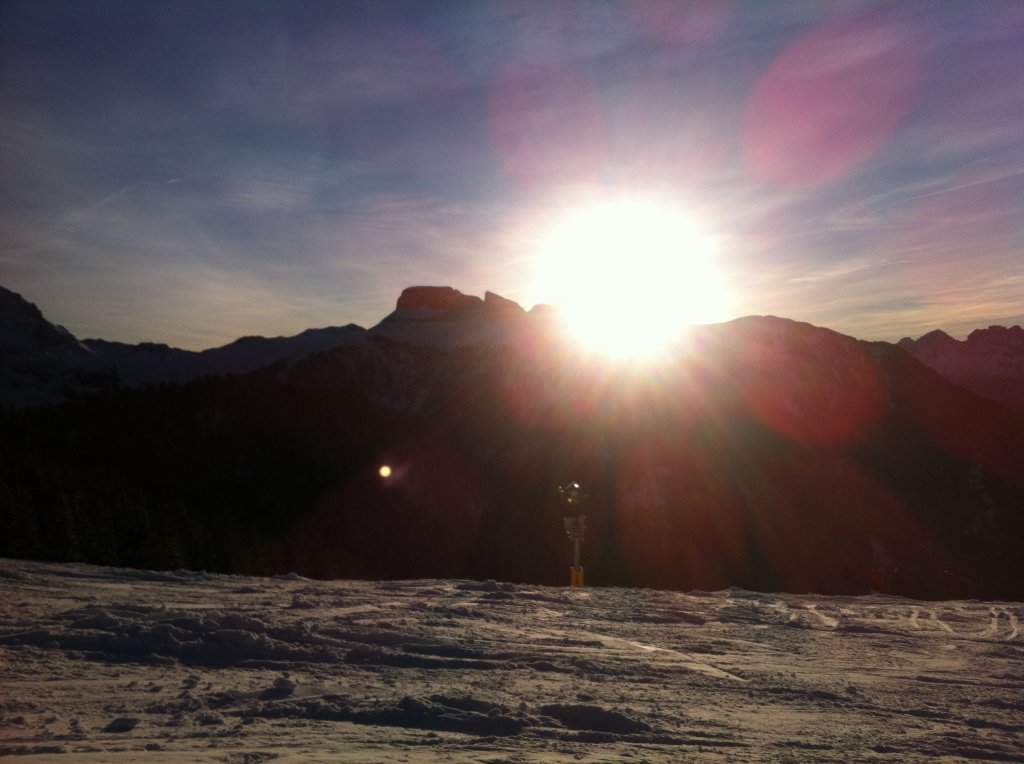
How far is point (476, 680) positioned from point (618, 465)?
349ft

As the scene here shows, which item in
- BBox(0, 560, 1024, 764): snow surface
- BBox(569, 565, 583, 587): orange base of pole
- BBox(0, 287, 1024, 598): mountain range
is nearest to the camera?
BBox(0, 560, 1024, 764): snow surface

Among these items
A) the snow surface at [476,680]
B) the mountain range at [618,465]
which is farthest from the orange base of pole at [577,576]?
the mountain range at [618,465]

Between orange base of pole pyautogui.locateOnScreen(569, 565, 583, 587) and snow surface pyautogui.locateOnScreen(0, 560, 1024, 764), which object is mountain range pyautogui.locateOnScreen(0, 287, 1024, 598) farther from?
snow surface pyautogui.locateOnScreen(0, 560, 1024, 764)

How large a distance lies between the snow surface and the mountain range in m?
42.4

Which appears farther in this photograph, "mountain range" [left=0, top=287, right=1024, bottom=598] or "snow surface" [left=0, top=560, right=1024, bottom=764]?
"mountain range" [left=0, top=287, right=1024, bottom=598]

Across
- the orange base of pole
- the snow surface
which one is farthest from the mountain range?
the snow surface

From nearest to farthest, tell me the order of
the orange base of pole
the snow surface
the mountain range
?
the snow surface → the orange base of pole → the mountain range

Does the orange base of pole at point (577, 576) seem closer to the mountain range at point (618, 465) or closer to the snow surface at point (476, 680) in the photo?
the snow surface at point (476, 680)

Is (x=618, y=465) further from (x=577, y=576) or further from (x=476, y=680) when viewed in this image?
(x=476, y=680)

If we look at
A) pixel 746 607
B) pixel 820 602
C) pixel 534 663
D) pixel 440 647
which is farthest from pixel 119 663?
pixel 820 602

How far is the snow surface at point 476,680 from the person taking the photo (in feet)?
20.6

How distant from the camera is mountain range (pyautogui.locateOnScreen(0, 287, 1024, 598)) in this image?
8494cm

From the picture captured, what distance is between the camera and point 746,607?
13875 mm

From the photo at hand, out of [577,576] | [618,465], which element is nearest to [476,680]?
[577,576]
